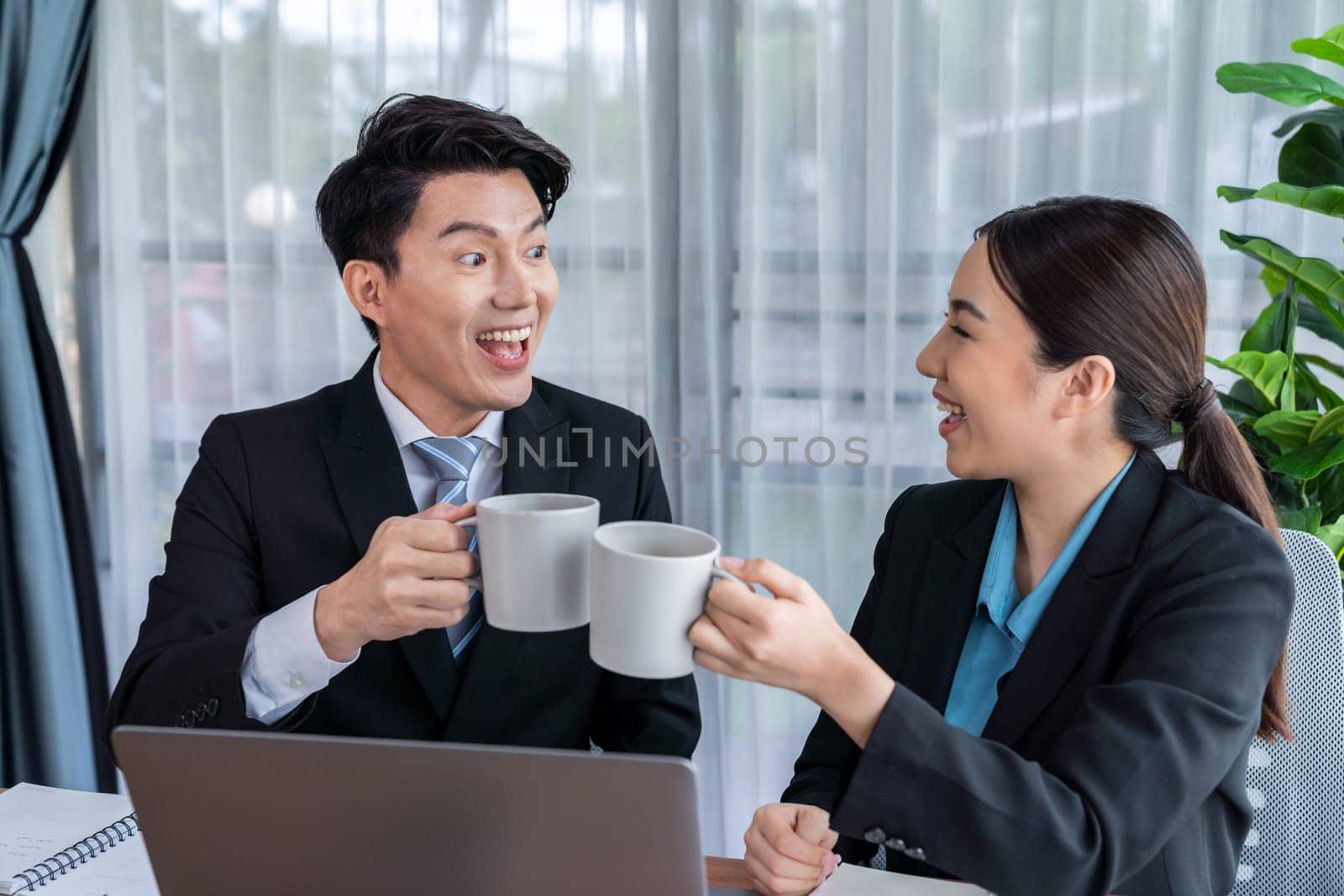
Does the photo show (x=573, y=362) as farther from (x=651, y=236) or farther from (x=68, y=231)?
(x=68, y=231)

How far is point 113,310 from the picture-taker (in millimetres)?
2863

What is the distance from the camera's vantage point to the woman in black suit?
1.01m

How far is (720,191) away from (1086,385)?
1433 millimetres

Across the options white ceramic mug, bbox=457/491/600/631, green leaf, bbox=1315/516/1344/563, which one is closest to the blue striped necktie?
white ceramic mug, bbox=457/491/600/631

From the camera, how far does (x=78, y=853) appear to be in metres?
1.18

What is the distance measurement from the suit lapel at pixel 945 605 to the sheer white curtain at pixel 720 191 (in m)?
1.09

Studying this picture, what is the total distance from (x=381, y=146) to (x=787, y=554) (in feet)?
4.71

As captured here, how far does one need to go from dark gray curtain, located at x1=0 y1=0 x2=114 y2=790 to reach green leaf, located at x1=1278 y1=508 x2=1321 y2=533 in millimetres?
2592

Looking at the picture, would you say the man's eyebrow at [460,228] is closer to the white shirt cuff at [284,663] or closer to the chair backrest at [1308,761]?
the white shirt cuff at [284,663]

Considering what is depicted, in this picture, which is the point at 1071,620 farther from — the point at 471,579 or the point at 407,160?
the point at 407,160

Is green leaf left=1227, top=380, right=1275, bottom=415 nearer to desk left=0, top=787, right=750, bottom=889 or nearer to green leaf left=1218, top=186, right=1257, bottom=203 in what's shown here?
green leaf left=1218, top=186, right=1257, bottom=203

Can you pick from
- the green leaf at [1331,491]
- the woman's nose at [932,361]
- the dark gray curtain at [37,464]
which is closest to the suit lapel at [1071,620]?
the woman's nose at [932,361]

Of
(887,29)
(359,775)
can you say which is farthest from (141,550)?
(359,775)

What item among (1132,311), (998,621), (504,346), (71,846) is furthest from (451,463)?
(1132,311)
